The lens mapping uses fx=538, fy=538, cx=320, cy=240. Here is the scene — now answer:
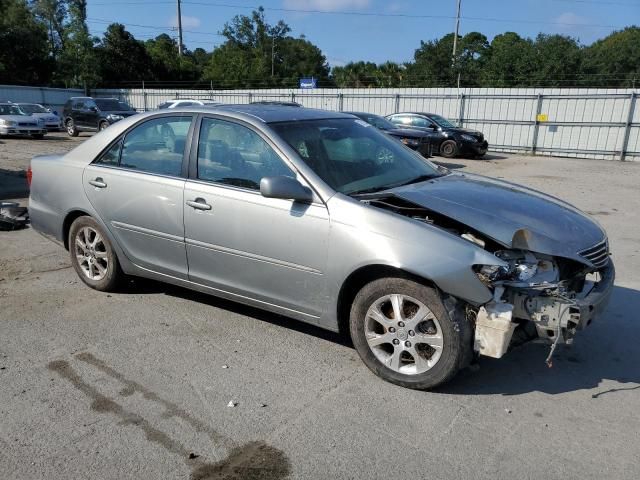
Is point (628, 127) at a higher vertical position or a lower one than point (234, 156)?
lower

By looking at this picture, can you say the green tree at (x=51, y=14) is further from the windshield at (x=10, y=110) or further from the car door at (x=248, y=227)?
the car door at (x=248, y=227)

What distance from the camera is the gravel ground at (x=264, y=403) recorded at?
272cm

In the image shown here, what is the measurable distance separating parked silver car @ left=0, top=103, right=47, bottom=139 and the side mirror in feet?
69.1

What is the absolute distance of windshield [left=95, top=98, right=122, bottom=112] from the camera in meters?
22.2

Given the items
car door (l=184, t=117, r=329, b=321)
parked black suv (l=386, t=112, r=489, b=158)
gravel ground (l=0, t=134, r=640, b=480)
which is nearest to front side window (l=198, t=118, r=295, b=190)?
car door (l=184, t=117, r=329, b=321)


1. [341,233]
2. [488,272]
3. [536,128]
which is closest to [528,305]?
[488,272]

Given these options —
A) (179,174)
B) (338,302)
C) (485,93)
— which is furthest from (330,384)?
(485,93)

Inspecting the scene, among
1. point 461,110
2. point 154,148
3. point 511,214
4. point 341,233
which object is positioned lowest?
point 461,110

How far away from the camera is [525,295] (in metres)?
3.15

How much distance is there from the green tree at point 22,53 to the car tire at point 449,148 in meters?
36.5

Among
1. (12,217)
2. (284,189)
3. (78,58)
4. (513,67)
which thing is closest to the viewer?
(284,189)

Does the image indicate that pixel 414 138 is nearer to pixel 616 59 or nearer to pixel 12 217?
pixel 12 217

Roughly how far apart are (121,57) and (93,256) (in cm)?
5031

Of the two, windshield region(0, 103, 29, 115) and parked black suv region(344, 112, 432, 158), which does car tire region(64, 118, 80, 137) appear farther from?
parked black suv region(344, 112, 432, 158)
